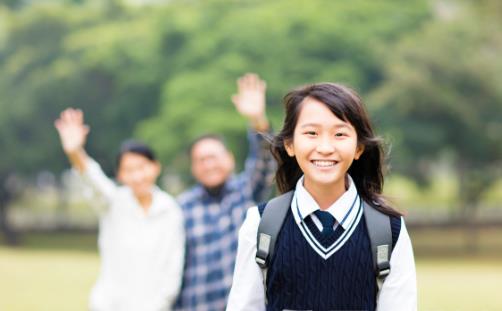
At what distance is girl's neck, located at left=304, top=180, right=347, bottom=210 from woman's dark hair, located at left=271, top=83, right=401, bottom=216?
0.10m

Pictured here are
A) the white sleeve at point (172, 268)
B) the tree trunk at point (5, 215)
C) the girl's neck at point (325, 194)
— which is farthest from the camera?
the tree trunk at point (5, 215)

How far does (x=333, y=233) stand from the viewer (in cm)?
228

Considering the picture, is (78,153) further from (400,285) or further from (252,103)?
(400,285)

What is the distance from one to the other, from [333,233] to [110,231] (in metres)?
2.30

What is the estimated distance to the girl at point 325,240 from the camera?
224 cm

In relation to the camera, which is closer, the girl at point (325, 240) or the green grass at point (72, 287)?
the girl at point (325, 240)

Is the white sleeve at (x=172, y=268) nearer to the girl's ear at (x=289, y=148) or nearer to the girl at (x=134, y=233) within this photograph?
the girl at (x=134, y=233)

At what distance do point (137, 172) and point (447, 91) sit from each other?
20.2m

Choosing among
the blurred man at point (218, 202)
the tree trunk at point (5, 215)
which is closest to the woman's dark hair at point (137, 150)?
the blurred man at point (218, 202)

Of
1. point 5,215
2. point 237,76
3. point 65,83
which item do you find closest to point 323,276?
point 237,76

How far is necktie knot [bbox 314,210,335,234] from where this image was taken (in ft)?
7.48

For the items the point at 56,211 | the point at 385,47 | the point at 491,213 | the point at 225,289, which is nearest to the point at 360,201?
the point at 225,289

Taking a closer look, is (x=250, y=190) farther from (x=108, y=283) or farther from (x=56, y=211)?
(x=56, y=211)

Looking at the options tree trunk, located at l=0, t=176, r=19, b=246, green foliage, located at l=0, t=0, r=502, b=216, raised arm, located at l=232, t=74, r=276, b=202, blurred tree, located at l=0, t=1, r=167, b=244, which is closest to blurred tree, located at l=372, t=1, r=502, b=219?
green foliage, located at l=0, t=0, r=502, b=216
